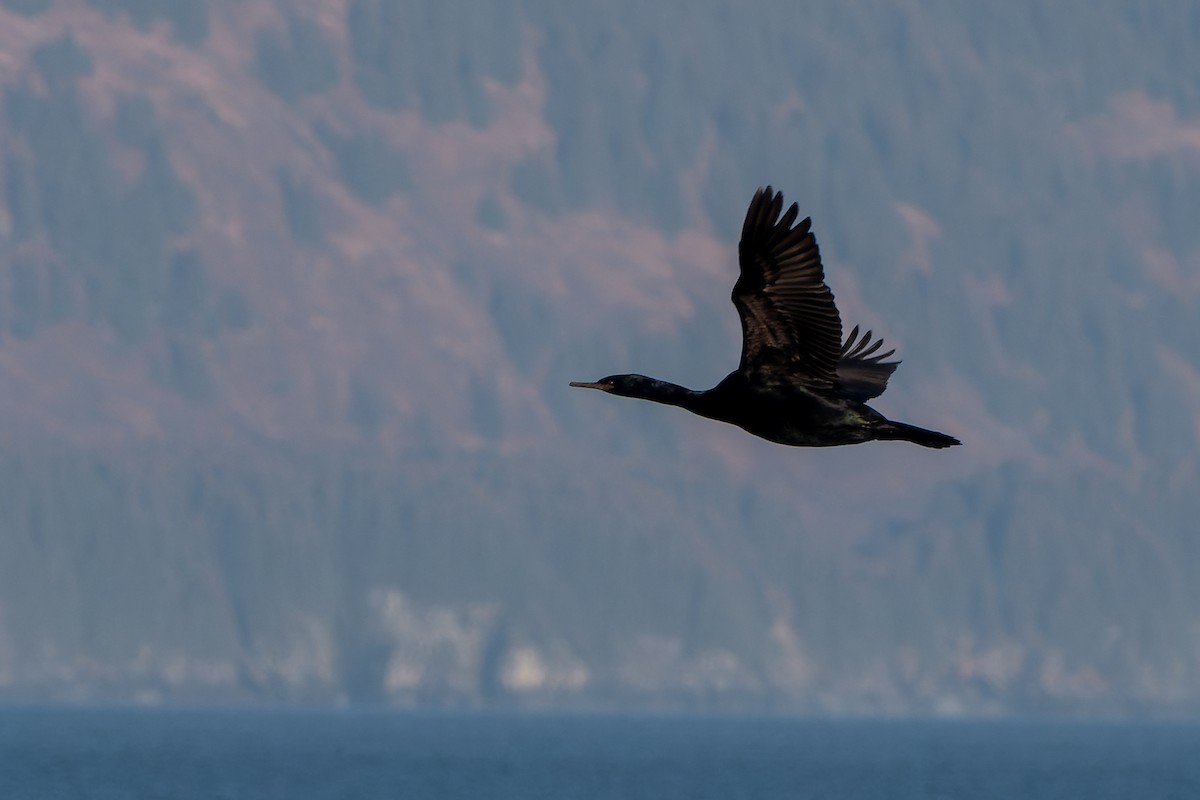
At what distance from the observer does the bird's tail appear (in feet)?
77.9

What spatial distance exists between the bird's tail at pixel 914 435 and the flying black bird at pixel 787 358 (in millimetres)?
14

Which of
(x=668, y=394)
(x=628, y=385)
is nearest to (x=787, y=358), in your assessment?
(x=668, y=394)

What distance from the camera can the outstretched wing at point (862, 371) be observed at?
92.0ft

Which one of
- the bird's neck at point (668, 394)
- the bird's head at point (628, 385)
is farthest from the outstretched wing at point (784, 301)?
the bird's head at point (628, 385)

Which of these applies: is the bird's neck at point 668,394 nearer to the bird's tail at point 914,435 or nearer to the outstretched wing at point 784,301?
the outstretched wing at point 784,301

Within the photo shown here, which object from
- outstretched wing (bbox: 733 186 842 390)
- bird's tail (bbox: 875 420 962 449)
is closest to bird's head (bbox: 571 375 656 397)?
outstretched wing (bbox: 733 186 842 390)

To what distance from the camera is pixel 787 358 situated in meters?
25.2

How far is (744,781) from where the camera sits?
185m

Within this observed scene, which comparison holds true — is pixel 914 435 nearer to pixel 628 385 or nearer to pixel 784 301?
pixel 784 301

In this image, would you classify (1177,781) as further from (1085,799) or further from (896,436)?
(896,436)

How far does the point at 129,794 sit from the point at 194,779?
2542 cm

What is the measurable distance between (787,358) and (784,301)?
779 millimetres

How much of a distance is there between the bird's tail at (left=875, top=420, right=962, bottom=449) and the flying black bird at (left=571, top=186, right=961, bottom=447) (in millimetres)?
14

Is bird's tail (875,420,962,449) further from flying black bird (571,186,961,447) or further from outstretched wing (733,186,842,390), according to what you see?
outstretched wing (733,186,842,390)
